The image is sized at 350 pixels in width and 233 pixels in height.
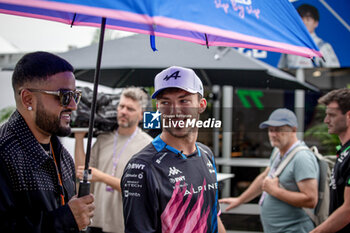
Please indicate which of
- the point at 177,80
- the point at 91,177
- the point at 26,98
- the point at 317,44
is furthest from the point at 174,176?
the point at 317,44

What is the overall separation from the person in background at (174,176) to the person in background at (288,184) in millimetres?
1137

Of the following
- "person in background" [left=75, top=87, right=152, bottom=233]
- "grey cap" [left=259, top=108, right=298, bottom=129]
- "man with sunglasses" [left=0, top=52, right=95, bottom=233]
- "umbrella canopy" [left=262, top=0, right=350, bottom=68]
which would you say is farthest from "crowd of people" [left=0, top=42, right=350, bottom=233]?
"umbrella canopy" [left=262, top=0, right=350, bottom=68]

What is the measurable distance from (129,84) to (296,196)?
2009 mm

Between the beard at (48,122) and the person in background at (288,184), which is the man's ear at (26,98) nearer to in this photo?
the beard at (48,122)

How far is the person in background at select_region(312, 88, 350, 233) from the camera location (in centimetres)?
260

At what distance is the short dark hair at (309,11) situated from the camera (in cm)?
588

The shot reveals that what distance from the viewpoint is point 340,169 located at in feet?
8.79

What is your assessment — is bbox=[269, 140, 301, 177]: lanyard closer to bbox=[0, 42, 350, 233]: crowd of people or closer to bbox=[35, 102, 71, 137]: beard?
bbox=[0, 42, 350, 233]: crowd of people

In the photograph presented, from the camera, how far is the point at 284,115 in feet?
10.6

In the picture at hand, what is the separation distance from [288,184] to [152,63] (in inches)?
66.4

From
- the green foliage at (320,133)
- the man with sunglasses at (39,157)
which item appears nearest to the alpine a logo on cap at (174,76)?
the man with sunglasses at (39,157)

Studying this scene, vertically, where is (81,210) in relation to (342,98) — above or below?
below

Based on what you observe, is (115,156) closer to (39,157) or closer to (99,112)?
(99,112)

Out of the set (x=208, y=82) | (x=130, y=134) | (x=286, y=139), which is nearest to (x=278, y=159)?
(x=286, y=139)
